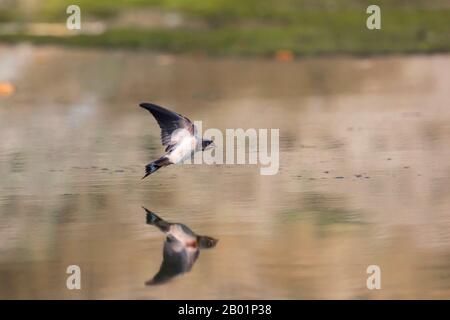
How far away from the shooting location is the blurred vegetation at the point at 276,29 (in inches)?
733

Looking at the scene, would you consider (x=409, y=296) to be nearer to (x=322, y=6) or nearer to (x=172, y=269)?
(x=172, y=269)

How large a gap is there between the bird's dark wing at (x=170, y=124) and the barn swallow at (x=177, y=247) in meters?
0.63

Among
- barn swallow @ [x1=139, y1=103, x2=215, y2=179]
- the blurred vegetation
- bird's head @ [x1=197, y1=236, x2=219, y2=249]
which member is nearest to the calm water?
bird's head @ [x1=197, y1=236, x2=219, y2=249]

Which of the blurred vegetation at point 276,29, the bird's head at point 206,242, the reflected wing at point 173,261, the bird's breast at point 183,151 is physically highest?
the blurred vegetation at point 276,29

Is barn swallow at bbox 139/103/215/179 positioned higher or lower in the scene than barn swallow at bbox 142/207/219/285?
higher

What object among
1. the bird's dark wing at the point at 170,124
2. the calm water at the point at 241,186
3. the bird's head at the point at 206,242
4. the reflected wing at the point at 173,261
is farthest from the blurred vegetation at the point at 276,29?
the reflected wing at the point at 173,261

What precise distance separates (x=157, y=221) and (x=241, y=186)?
1.33 meters

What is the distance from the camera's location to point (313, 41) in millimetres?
18750

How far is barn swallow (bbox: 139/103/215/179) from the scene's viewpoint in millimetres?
9562

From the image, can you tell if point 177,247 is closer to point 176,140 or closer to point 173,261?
point 173,261

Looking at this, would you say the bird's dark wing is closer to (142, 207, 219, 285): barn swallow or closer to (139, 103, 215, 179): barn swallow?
(139, 103, 215, 179): barn swallow

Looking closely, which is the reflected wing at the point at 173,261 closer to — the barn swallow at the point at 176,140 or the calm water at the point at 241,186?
the calm water at the point at 241,186

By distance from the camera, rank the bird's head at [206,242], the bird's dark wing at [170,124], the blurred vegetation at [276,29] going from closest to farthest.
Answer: the bird's head at [206,242] < the bird's dark wing at [170,124] < the blurred vegetation at [276,29]

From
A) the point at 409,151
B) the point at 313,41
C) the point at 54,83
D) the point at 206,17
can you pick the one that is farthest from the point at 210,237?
the point at 206,17
